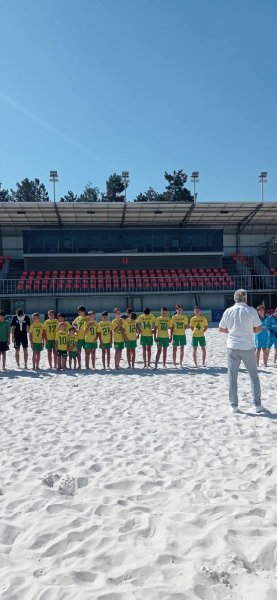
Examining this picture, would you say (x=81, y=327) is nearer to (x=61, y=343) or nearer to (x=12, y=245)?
(x=61, y=343)

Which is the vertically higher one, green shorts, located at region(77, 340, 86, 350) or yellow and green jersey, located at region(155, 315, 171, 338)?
yellow and green jersey, located at region(155, 315, 171, 338)

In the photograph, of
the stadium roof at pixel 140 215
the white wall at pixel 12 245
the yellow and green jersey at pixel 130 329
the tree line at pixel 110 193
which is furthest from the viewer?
the tree line at pixel 110 193

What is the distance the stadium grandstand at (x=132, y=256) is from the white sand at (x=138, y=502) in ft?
69.4

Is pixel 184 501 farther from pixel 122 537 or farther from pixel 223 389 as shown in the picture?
pixel 223 389

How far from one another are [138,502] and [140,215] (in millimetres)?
27485

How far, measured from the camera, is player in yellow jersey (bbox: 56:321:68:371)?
1092 cm

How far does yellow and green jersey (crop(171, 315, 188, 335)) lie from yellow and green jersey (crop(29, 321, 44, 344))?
3.60m

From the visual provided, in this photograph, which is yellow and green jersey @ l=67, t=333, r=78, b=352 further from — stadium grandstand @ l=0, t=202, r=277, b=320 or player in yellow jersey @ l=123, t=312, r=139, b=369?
stadium grandstand @ l=0, t=202, r=277, b=320

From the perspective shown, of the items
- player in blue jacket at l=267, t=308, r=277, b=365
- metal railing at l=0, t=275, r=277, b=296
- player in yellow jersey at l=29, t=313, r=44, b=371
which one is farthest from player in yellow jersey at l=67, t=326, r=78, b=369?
metal railing at l=0, t=275, r=277, b=296

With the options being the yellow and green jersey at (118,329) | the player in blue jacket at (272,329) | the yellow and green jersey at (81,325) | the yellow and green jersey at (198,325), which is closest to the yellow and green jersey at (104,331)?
the yellow and green jersey at (118,329)

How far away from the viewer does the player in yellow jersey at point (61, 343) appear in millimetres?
10919

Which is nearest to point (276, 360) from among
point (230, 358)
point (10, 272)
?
point (230, 358)

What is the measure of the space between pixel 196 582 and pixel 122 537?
0.69m

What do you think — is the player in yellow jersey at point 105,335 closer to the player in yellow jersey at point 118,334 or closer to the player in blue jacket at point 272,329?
the player in yellow jersey at point 118,334
